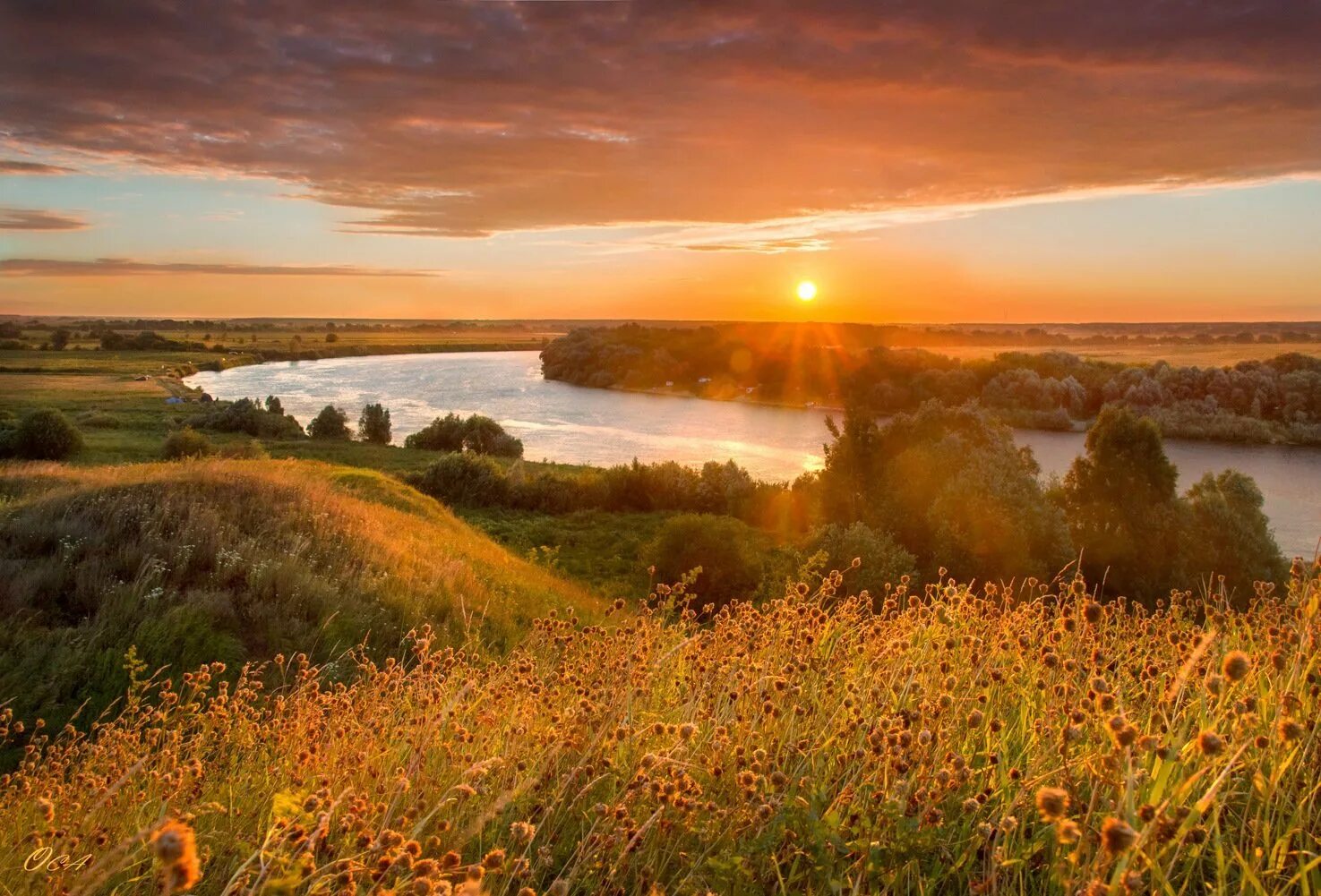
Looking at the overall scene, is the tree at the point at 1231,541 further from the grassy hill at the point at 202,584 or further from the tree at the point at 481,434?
the tree at the point at 481,434

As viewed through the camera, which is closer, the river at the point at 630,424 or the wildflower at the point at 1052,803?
the wildflower at the point at 1052,803

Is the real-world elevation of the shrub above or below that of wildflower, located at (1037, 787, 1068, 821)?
below

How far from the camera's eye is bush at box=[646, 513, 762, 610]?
21094mm

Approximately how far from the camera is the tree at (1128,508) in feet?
74.0

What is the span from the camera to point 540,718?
13.2ft

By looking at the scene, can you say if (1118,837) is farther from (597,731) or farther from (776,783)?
(597,731)

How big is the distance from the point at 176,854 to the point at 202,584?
10.5 metres

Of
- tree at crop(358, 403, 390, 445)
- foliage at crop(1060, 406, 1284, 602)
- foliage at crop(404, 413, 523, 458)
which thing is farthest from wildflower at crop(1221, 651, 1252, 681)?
tree at crop(358, 403, 390, 445)

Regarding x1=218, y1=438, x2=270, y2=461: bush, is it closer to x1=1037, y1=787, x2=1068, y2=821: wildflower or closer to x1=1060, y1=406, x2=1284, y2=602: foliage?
x1=1060, y1=406, x2=1284, y2=602: foliage

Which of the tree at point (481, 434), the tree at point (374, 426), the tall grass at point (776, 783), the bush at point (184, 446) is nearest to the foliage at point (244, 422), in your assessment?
the tree at point (374, 426)

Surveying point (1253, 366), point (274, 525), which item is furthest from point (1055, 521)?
point (1253, 366)

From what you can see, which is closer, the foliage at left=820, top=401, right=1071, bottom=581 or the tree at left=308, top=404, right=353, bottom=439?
the foliage at left=820, top=401, right=1071, bottom=581

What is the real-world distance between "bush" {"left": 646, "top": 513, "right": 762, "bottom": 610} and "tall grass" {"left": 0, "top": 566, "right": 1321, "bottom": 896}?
16.5m

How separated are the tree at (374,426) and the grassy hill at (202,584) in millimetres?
37009
